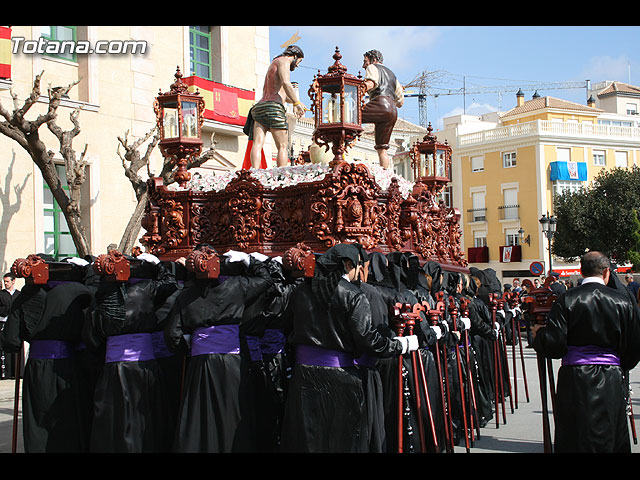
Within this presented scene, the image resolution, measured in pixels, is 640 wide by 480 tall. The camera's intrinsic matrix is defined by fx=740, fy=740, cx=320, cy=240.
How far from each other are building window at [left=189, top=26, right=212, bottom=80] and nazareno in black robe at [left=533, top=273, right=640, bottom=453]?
1547 cm

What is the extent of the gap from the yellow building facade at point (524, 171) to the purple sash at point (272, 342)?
35.0 metres

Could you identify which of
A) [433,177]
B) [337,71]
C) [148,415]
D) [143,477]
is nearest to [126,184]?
[433,177]

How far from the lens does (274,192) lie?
8242 millimetres

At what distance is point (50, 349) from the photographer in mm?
6484

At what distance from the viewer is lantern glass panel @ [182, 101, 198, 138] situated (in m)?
9.14

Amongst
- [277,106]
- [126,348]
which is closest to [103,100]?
[277,106]

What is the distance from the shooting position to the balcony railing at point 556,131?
41.9 meters

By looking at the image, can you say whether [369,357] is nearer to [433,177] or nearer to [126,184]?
[433,177]

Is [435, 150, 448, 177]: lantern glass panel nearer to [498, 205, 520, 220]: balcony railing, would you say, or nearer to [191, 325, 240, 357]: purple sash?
[191, 325, 240, 357]: purple sash

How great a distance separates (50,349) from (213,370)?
1641 mm

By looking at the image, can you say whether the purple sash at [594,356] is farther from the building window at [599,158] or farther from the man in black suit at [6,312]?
the building window at [599,158]

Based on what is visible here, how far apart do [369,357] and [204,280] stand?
145 centimetres

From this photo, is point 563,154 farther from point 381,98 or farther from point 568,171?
point 381,98

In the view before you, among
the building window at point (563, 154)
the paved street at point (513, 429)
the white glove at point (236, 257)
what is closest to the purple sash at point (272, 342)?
the white glove at point (236, 257)
